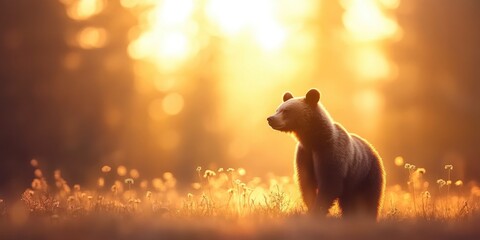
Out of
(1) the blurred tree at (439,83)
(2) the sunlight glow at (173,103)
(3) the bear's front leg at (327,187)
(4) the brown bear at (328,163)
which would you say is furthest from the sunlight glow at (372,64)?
(3) the bear's front leg at (327,187)

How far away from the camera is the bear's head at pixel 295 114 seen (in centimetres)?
952

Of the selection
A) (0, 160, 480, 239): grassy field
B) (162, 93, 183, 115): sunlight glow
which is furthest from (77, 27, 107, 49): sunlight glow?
(0, 160, 480, 239): grassy field

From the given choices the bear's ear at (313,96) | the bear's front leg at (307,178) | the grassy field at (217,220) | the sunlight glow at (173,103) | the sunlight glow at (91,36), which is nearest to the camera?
the grassy field at (217,220)

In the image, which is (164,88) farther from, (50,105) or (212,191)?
(212,191)

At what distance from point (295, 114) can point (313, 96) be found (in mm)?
344

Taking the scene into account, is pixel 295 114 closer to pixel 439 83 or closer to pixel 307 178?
pixel 307 178

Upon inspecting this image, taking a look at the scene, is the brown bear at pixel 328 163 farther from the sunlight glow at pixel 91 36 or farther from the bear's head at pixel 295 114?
the sunlight glow at pixel 91 36

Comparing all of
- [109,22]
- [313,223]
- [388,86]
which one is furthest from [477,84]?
[313,223]

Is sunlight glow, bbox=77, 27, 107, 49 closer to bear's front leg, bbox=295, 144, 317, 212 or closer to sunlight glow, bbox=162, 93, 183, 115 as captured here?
sunlight glow, bbox=162, 93, 183, 115

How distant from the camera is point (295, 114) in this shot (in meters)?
9.58

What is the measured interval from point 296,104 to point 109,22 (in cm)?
1719

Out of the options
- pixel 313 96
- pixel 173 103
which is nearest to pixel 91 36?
pixel 173 103

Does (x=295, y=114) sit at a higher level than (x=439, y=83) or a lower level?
lower

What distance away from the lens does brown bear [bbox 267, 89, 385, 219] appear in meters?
9.09
